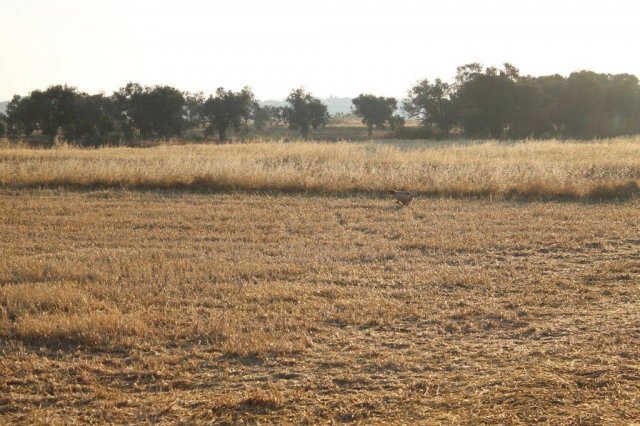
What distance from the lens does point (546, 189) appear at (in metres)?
17.1

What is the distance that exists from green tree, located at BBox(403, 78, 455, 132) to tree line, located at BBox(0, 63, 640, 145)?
56.2 inches

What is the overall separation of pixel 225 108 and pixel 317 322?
49120mm

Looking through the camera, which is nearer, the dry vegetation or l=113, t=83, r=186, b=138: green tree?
the dry vegetation

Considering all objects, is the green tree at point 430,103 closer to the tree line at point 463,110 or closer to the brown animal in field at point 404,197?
the tree line at point 463,110

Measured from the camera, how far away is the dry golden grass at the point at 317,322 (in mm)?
5219

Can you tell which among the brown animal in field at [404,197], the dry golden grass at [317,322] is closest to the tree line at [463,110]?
the brown animal in field at [404,197]

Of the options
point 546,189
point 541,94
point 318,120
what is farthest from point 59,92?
point 546,189

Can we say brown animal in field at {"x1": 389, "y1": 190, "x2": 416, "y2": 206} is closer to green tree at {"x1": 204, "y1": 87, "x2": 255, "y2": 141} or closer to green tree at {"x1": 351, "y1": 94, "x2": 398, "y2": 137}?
green tree at {"x1": 204, "y1": 87, "x2": 255, "y2": 141}

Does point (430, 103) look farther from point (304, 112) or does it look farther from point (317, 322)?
point (317, 322)

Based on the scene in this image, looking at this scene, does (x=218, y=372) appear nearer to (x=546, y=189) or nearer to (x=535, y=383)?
(x=535, y=383)

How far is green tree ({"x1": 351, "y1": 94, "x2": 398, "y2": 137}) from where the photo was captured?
214 feet

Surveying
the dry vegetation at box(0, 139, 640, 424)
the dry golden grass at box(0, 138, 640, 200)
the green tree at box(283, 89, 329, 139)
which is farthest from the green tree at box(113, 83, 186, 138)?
the dry vegetation at box(0, 139, 640, 424)

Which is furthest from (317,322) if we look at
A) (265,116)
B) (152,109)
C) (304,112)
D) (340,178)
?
(265,116)

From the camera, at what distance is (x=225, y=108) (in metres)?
54.8
